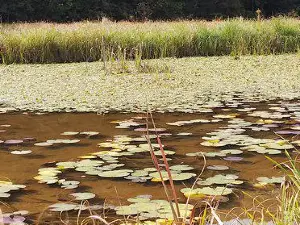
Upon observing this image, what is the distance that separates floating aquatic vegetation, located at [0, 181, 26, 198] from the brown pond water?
21 millimetres

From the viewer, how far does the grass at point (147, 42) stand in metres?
8.24

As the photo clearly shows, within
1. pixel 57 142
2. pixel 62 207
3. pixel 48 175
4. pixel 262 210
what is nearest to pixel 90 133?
Result: pixel 57 142

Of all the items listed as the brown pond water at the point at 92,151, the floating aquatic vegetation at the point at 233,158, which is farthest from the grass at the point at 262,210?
→ the floating aquatic vegetation at the point at 233,158

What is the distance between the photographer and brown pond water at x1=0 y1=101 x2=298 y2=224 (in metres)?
1.99

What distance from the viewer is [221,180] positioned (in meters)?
2.17

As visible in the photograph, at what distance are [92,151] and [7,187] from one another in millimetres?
736

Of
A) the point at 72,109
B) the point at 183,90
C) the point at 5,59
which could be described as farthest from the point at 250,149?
the point at 5,59

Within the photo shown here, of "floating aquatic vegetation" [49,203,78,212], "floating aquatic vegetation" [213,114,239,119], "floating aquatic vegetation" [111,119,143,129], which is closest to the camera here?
"floating aquatic vegetation" [49,203,78,212]

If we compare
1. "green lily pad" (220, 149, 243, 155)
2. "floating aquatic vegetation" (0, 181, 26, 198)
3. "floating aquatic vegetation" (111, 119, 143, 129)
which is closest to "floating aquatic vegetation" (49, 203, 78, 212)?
"floating aquatic vegetation" (0, 181, 26, 198)

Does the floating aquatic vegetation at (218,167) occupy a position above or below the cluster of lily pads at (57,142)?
above

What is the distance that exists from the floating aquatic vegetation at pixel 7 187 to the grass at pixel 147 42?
5.79 metres

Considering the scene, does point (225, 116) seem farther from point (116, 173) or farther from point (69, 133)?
point (116, 173)

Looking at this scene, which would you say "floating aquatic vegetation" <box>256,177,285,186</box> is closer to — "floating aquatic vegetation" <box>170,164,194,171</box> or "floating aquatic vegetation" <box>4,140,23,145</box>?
"floating aquatic vegetation" <box>170,164,194,171</box>

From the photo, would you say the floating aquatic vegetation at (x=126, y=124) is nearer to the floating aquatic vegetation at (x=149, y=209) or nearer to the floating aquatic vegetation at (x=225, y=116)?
the floating aquatic vegetation at (x=225, y=116)
